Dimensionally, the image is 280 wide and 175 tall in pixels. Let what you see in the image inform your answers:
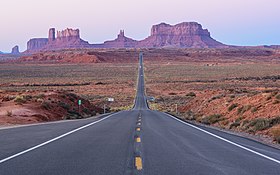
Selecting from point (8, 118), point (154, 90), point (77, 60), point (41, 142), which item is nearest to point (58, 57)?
point (77, 60)

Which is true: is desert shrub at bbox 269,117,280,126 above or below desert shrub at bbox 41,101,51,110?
above

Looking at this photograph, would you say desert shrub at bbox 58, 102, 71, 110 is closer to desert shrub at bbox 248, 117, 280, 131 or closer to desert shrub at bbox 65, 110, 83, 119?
desert shrub at bbox 65, 110, 83, 119

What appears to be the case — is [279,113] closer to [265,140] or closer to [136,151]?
[265,140]

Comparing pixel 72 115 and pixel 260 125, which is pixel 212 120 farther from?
pixel 72 115

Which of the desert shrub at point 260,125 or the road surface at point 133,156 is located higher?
the road surface at point 133,156

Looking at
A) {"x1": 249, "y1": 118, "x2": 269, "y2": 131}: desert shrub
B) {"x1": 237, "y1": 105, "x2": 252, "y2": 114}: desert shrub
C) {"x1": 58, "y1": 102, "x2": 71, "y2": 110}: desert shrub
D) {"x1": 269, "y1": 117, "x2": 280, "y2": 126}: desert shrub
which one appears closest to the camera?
{"x1": 249, "y1": 118, "x2": 269, "y2": 131}: desert shrub

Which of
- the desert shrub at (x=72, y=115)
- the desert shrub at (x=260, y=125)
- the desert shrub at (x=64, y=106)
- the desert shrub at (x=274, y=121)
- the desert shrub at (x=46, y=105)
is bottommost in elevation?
the desert shrub at (x=72, y=115)

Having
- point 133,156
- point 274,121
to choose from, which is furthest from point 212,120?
point 133,156

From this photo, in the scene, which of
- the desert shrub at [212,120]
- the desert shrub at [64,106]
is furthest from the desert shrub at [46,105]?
the desert shrub at [212,120]

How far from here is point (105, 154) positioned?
10.3 meters

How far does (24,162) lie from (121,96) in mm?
62707

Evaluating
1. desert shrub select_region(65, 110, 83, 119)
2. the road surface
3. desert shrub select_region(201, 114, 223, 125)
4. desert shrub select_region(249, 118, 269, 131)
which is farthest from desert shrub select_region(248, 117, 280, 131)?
desert shrub select_region(65, 110, 83, 119)

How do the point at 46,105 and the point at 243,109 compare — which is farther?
the point at 46,105

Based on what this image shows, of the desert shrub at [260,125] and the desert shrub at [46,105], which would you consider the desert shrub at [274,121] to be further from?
the desert shrub at [46,105]
